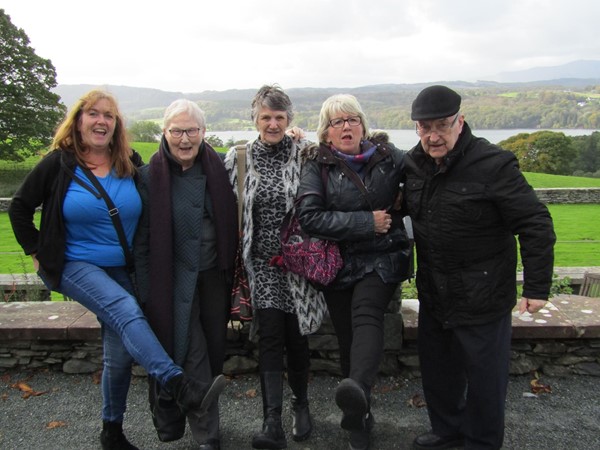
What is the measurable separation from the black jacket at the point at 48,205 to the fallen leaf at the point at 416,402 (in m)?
2.55

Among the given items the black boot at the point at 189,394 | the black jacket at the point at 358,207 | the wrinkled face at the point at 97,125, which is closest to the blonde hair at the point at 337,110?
the black jacket at the point at 358,207

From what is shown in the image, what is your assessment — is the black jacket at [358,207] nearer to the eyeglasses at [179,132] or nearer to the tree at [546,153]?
the eyeglasses at [179,132]

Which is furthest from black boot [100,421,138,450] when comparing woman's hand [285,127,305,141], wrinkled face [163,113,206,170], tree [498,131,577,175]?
tree [498,131,577,175]

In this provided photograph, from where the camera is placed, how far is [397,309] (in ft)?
12.8

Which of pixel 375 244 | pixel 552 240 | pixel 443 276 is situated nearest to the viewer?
pixel 552 240

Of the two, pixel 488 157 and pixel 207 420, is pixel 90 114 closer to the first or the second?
pixel 207 420

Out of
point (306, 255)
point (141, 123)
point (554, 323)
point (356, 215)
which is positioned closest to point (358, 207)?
point (356, 215)

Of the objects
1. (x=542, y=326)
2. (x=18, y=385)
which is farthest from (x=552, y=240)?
(x=18, y=385)

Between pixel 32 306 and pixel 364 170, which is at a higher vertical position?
pixel 364 170

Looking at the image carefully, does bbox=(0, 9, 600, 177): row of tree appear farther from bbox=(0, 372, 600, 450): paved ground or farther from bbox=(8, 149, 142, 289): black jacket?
bbox=(8, 149, 142, 289): black jacket

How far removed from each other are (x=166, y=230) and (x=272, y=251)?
67 cm

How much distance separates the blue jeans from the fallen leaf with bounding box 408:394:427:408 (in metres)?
1.81

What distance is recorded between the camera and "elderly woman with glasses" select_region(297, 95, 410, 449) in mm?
2895

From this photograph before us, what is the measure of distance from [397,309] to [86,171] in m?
2.43
